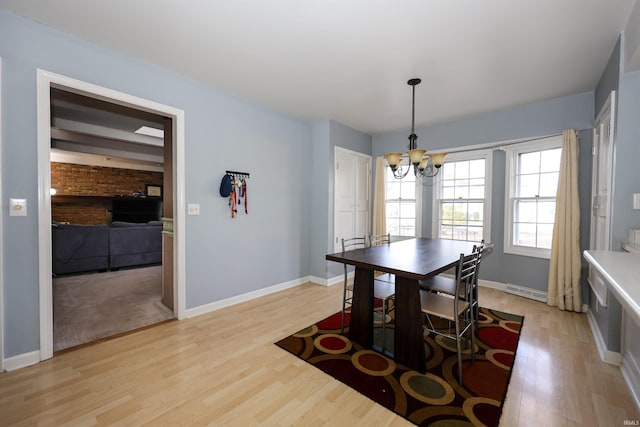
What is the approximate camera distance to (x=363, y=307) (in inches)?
93.2

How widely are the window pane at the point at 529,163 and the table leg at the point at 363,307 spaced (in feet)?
9.93

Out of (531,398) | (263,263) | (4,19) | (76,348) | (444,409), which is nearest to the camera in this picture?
(444,409)

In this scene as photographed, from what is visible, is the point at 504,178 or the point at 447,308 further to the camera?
the point at 504,178

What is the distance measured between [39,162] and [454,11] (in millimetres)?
3214

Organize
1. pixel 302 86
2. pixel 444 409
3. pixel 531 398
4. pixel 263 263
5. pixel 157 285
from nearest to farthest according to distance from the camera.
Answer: pixel 444 409 → pixel 531 398 → pixel 302 86 → pixel 263 263 → pixel 157 285

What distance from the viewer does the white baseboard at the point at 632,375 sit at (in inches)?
67.7

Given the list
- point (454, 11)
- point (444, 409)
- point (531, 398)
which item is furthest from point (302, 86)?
point (531, 398)

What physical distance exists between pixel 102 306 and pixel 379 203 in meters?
4.20

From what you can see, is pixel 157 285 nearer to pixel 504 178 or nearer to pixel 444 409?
pixel 444 409

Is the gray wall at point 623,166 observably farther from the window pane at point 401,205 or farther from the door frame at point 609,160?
the window pane at point 401,205

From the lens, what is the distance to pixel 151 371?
2008mm

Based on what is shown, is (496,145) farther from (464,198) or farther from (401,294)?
(401,294)

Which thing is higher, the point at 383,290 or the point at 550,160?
the point at 550,160

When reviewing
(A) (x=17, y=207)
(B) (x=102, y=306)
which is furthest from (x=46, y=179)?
(B) (x=102, y=306)
